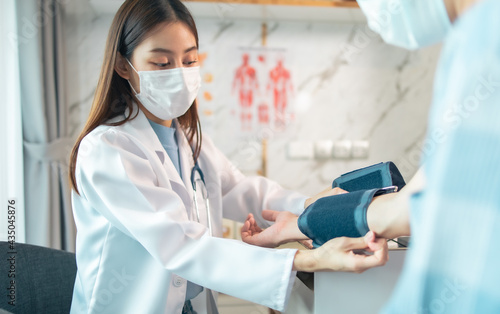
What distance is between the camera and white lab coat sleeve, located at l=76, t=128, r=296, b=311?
859 mm

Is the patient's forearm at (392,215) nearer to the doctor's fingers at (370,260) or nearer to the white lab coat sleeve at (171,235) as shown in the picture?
the doctor's fingers at (370,260)

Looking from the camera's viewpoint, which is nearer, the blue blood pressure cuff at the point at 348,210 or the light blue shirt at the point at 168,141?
the blue blood pressure cuff at the point at 348,210

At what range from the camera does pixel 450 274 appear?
0.50 m

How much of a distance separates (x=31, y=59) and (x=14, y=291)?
1183mm

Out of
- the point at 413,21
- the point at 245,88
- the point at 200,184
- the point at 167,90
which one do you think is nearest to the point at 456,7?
the point at 413,21

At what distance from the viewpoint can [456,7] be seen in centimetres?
54

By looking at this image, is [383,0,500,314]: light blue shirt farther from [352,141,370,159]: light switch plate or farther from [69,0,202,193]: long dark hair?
[352,141,370,159]: light switch plate

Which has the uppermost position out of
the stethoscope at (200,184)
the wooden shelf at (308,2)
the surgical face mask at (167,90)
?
the wooden shelf at (308,2)

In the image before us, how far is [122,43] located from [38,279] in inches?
27.4

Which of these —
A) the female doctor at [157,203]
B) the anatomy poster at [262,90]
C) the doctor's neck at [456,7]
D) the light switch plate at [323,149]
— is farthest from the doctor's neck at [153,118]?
the light switch plate at [323,149]

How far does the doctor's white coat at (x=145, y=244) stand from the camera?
87 cm

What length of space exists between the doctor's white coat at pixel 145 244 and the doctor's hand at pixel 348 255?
0.06 m

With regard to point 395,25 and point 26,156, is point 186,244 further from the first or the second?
point 26,156

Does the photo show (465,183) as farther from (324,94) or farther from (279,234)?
(324,94)
